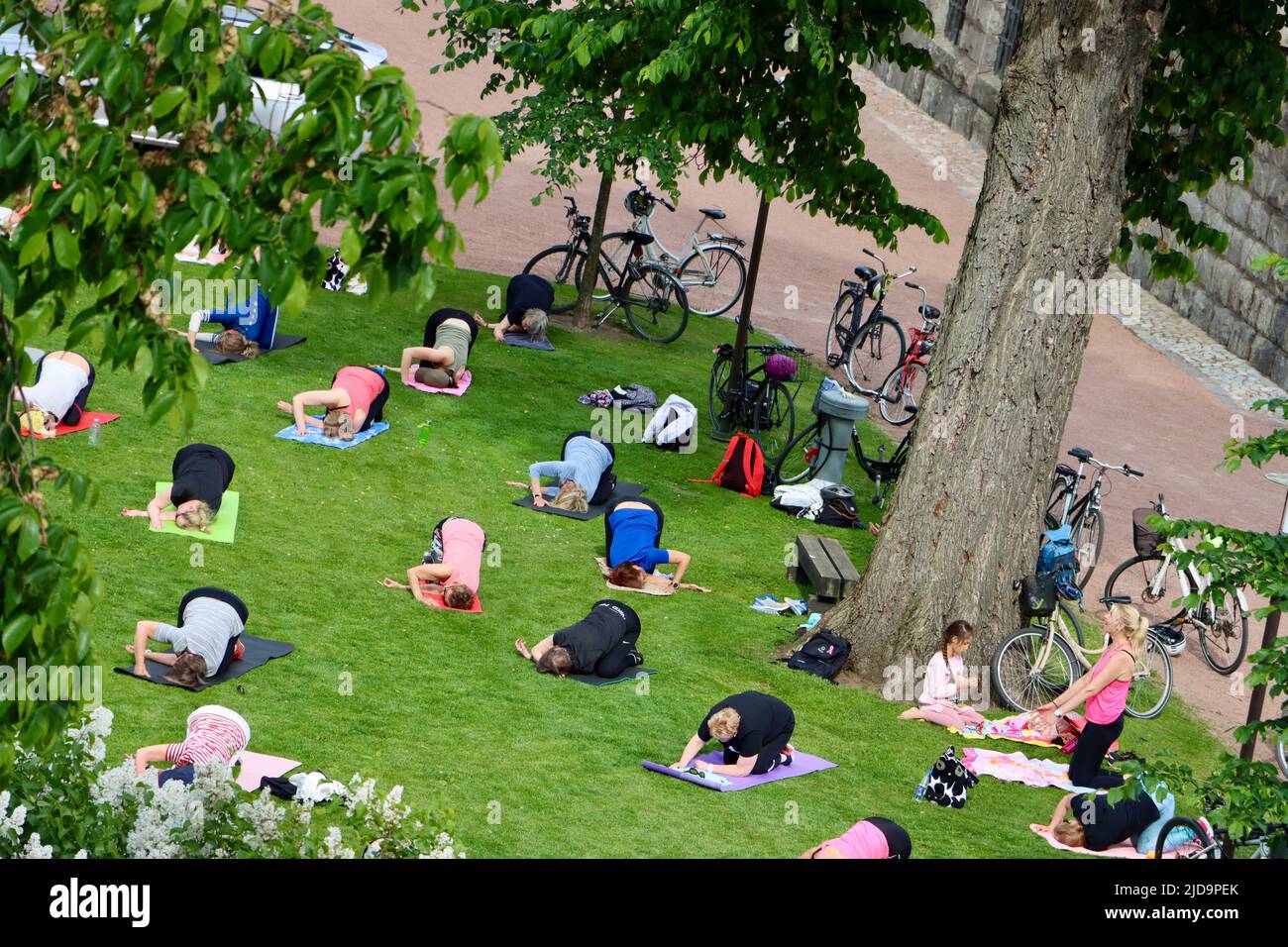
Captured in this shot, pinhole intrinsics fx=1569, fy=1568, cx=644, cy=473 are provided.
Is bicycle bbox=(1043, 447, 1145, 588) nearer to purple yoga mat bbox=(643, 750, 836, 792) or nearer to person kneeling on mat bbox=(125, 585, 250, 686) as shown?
purple yoga mat bbox=(643, 750, 836, 792)

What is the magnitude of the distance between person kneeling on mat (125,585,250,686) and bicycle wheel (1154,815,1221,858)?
20.0 feet

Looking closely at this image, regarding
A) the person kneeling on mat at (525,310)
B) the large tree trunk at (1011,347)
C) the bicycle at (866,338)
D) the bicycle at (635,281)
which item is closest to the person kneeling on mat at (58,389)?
the person kneeling on mat at (525,310)

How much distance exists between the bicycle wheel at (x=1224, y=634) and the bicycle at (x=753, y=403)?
5.21m

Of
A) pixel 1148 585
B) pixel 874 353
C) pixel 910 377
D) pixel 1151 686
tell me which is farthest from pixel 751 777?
pixel 874 353

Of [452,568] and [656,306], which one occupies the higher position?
[656,306]

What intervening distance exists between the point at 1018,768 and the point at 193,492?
690cm

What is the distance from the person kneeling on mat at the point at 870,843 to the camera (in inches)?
351

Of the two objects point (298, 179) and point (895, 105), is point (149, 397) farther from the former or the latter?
point (895, 105)

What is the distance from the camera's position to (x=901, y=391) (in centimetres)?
2097

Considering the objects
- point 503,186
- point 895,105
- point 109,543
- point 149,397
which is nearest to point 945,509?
point 109,543

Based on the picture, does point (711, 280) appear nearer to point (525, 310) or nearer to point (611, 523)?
point (525, 310)

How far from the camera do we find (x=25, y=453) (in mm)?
4750

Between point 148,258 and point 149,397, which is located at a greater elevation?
point 148,258
